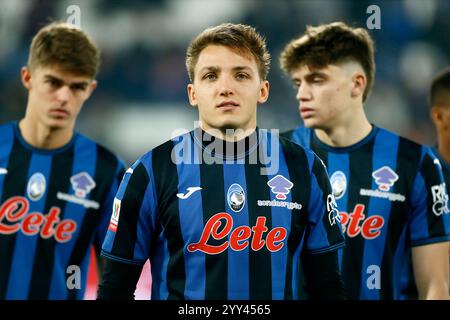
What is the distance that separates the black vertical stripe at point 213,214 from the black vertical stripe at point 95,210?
1276mm

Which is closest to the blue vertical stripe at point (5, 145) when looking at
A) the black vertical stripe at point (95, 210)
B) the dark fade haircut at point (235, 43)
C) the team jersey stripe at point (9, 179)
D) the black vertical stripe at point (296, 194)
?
the team jersey stripe at point (9, 179)

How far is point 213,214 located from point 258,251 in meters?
0.23

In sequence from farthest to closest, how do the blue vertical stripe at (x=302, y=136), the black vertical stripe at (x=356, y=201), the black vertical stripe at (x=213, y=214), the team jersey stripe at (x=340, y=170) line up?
the blue vertical stripe at (x=302, y=136)
the team jersey stripe at (x=340, y=170)
the black vertical stripe at (x=356, y=201)
the black vertical stripe at (x=213, y=214)

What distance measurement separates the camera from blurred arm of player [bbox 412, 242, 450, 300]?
420cm

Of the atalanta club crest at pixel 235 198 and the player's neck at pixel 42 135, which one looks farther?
the player's neck at pixel 42 135

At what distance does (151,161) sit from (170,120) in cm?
558

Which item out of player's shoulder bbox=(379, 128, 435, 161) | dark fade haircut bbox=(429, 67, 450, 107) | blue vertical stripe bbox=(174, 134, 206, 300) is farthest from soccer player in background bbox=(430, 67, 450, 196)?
blue vertical stripe bbox=(174, 134, 206, 300)

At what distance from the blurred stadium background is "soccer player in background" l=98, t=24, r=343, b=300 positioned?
4.97m

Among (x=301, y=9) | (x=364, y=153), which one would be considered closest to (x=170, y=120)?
(x=301, y=9)

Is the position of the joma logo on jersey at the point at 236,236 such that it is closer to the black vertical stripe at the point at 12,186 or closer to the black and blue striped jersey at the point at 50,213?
the black and blue striped jersey at the point at 50,213

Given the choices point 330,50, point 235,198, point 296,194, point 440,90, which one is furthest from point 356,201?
point 440,90

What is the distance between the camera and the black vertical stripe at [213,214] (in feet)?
10.5

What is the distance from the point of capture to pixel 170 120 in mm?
8844

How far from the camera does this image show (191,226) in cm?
322
